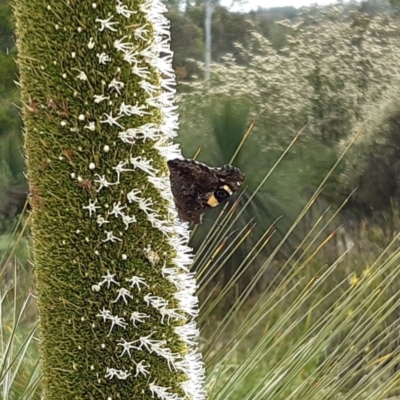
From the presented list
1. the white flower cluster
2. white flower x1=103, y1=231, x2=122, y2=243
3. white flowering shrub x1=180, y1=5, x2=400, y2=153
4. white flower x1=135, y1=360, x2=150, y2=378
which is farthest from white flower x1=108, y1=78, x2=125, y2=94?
white flowering shrub x1=180, y1=5, x2=400, y2=153

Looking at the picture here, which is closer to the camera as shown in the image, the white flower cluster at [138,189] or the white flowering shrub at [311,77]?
the white flower cluster at [138,189]

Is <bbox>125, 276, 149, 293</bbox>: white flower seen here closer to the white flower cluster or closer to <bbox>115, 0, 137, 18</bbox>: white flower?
the white flower cluster

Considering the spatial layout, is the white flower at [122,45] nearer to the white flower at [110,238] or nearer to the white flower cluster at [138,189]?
the white flower cluster at [138,189]

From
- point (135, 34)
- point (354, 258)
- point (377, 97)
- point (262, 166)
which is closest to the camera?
point (135, 34)

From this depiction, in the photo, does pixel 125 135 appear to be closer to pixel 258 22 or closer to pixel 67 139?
pixel 67 139

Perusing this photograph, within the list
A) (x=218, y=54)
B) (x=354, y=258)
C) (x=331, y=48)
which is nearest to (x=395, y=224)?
(x=354, y=258)

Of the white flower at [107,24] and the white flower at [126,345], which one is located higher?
the white flower at [107,24]

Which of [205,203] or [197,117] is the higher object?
[205,203]

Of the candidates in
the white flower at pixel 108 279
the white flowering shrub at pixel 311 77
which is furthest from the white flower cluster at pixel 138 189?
the white flowering shrub at pixel 311 77
